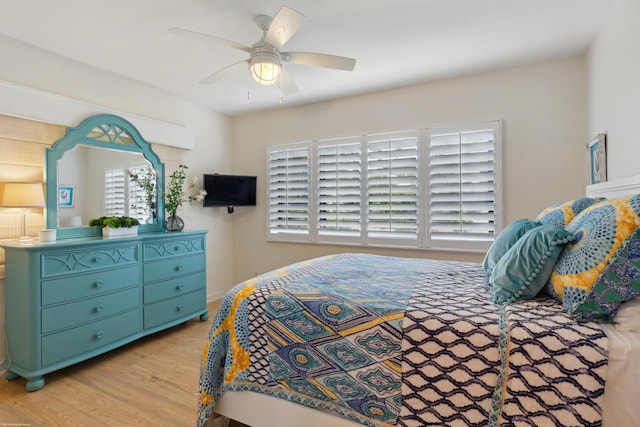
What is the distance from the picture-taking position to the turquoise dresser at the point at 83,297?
2293 mm

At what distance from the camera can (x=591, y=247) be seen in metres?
1.21

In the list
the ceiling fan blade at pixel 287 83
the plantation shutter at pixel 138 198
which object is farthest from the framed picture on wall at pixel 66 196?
the ceiling fan blade at pixel 287 83

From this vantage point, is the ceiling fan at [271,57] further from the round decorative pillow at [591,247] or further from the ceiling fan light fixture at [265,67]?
the round decorative pillow at [591,247]

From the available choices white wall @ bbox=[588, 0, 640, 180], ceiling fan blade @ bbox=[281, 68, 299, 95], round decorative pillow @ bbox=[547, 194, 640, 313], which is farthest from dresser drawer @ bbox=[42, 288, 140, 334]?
white wall @ bbox=[588, 0, 640, 180]

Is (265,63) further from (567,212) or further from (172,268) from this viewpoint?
(172,268)

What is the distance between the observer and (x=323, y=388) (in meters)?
1.46

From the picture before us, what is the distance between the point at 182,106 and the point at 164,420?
11.0 feet

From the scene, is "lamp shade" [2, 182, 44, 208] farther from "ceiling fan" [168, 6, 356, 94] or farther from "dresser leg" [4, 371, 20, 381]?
"ceiling fan" [168, 6, 356, 94]

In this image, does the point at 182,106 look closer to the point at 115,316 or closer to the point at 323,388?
the point at 115,316

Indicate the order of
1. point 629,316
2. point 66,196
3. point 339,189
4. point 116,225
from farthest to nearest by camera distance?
point 339,189, point 116,225, point 66,196, point 629,316

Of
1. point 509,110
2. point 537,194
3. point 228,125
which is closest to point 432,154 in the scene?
point 509,110

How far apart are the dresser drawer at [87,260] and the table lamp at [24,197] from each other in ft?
1.13

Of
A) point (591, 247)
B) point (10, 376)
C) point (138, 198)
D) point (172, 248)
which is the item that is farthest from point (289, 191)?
point (591, 247)

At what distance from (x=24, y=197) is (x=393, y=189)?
331 centimetres
